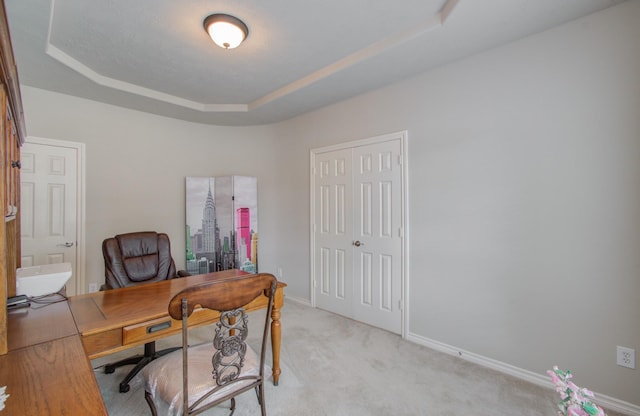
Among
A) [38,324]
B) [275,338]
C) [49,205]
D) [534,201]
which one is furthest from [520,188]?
[49,205]

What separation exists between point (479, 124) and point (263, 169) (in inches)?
120

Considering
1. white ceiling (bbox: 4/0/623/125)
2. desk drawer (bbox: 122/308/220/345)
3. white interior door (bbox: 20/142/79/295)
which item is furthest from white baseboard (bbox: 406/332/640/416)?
white interior door (bbox: 20/142/79/295)

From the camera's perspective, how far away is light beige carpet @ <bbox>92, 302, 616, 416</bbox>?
6.10ft

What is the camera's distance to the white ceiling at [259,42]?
1.92 meters

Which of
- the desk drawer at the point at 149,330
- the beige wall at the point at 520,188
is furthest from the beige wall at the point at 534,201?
the desk drawer at the point at 149,330

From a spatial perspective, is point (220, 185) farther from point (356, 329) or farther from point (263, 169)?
point (356, 329)

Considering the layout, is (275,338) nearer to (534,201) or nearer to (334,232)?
(334,232)

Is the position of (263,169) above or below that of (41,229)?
above

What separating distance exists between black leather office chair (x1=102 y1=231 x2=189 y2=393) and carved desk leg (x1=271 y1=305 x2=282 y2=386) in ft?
3.29

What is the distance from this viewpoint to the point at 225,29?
205 centimetres

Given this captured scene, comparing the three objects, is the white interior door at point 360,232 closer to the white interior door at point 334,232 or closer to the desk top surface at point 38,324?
the white interior door at point 334,232

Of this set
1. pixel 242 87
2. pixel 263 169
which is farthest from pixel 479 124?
pixel 263 169

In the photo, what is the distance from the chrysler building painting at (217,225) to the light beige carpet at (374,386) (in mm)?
1241

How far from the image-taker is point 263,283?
4.80 ft
